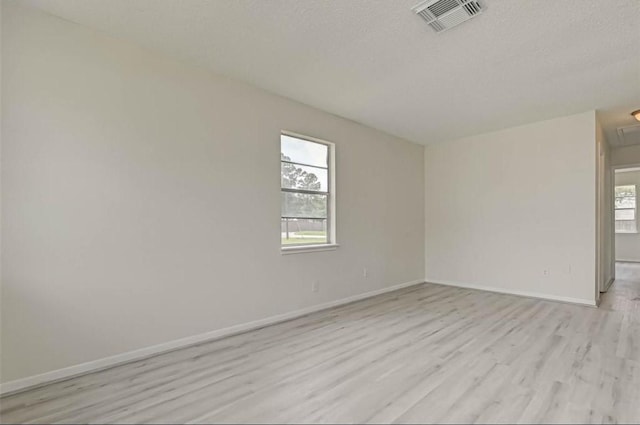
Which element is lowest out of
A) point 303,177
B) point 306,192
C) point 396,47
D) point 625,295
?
point 625,295

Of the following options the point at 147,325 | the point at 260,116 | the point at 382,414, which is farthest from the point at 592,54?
the point at 147,325

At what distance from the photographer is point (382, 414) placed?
6.41ft

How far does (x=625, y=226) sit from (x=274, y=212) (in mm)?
10604

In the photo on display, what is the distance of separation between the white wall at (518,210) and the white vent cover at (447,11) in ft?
11.2

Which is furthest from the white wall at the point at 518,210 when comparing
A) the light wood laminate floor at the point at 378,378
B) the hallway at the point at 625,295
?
the light wood laminate floor at the point at 378,378

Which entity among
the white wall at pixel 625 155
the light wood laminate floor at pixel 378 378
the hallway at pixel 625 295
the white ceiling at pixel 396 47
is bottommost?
the hallway at pixel 625 295

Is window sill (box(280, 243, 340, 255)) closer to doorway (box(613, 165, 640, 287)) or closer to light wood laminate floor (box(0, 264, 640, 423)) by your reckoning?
light wood laminate floor (box(0, 264, 640, 423))

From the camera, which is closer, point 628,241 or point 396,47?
point 396,47

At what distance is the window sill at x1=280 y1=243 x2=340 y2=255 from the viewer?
3968 mm

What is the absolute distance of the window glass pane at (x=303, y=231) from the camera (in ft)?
13.4

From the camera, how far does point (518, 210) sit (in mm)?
5199

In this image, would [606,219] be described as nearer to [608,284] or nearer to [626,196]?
[608,284]

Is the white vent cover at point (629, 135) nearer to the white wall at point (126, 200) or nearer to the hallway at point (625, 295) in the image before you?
the hallway at point (625, 295)

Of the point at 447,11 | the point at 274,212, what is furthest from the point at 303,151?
the point at 447,11
